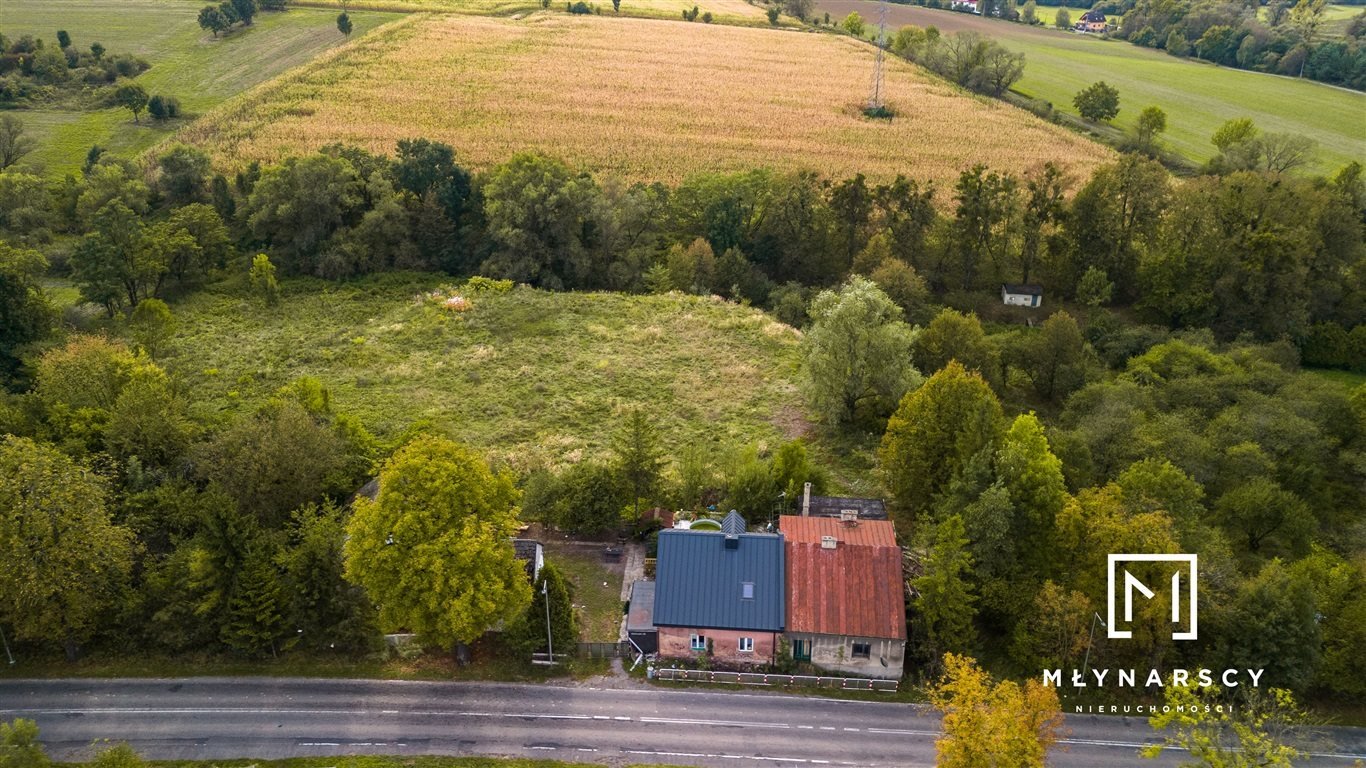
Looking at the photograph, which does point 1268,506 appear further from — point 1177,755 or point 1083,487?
point 1177,755

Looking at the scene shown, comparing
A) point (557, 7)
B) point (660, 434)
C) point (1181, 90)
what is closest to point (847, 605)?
point (660, 434)

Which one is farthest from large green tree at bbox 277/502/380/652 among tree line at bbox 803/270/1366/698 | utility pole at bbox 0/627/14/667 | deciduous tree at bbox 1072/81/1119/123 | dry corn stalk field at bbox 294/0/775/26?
dry corn stalk field at bbox 294/0/775/26

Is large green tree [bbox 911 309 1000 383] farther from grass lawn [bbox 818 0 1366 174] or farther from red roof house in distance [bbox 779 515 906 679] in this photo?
grass lawn [bbox 818 0 1366 174]

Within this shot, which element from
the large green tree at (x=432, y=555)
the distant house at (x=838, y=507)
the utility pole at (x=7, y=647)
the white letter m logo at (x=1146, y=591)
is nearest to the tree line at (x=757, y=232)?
the distant house at (x=838, y=507)

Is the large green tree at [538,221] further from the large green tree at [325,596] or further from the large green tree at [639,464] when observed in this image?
the large green tree at [325,596]

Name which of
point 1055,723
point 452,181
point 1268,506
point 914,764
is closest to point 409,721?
point 914,764

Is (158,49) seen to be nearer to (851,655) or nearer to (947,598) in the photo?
(851,655)
